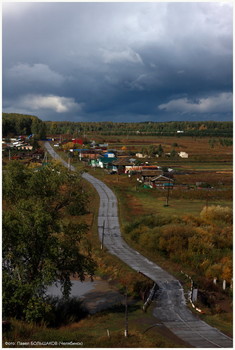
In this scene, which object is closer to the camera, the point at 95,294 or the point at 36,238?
the point at 36,238

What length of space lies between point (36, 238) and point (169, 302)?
10.5 m

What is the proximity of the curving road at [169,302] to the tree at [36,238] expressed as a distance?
5993mm

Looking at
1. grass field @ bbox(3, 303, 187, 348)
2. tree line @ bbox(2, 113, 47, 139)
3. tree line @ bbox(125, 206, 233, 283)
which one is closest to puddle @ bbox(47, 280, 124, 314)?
grass field @ bbox(3, 303, 187, 348)

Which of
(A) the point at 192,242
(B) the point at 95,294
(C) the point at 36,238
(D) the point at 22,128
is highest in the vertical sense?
(D) the point at 22,128

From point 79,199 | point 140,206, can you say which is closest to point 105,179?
point 140,206

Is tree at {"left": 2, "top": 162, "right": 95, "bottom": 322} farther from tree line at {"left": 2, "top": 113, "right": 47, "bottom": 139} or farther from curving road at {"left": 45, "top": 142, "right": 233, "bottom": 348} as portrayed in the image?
tree line at {"left": 2, "top": 113, "right": 47, "bottom": 139}

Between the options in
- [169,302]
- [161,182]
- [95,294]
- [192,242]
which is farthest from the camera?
[161,182]

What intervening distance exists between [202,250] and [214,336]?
1627 centimetres

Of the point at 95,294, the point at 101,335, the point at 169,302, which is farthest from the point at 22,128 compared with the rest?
the point at 101,335

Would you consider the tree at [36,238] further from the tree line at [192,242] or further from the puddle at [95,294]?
the tree line at [192,242]

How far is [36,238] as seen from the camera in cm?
2330

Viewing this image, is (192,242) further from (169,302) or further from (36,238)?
(36,238)

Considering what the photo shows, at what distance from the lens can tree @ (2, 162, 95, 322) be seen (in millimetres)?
22062

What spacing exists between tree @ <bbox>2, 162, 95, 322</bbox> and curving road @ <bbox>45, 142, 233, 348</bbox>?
236 inches
